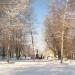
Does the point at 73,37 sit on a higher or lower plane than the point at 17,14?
lower

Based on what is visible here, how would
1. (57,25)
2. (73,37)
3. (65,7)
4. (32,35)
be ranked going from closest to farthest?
1. (65,7)
2. (57,25)
3. (73,37)
4. (32,35)

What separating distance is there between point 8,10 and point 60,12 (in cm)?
649

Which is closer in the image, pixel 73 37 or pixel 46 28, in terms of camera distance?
pixel 73 37

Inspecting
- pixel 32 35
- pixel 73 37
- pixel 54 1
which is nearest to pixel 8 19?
pixel 54 1

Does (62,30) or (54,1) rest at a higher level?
(54,1)

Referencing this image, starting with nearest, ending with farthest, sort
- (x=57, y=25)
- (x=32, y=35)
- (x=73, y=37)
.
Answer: (x=57, y=25), (x=73, y=37), (x=32, y=35)

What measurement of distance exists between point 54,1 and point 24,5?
3839mm

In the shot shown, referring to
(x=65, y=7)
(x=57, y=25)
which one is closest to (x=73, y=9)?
(x=65, y=7)

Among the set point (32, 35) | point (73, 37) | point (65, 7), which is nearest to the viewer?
point (65, 7)

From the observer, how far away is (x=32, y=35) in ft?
158

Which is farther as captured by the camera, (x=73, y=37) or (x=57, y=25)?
(x=73, y=37)

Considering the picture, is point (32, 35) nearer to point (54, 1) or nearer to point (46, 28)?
point (46, 28)

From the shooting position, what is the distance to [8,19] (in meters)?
33.6

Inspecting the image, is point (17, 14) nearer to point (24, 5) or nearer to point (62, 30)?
point (24, 5)
